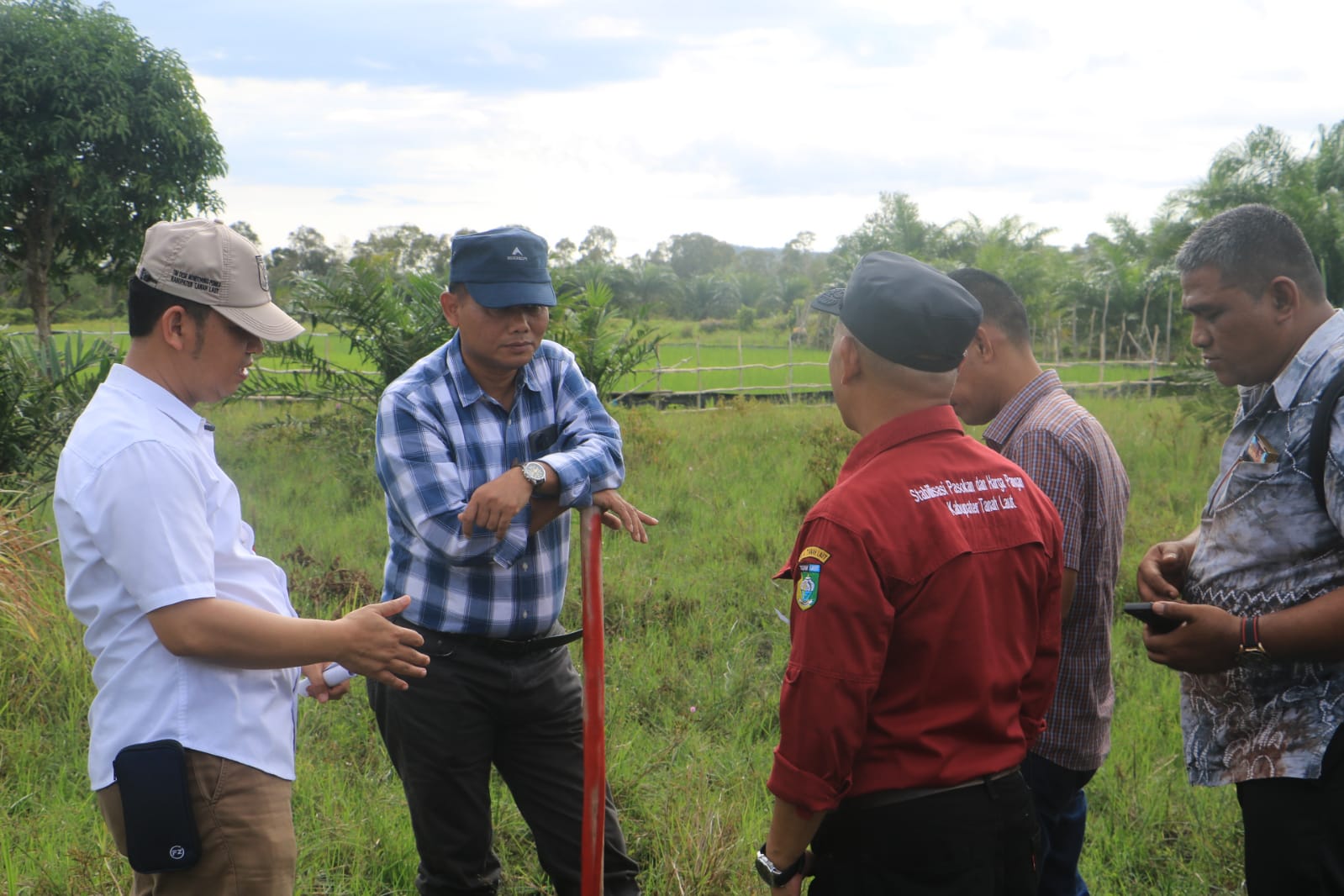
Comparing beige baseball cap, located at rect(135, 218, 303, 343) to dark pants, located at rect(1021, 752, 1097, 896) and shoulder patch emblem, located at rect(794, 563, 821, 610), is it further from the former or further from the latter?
dark pants, located at rect(1021, 752, 1097, 896)

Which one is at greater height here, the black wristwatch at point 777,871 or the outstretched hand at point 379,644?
the outstretched hand at point 379,644

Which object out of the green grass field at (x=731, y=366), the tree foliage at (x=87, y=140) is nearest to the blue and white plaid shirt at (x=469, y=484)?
the tree foliage at (x=87, y=140)

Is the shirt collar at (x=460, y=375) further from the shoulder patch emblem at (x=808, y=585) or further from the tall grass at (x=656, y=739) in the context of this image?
the tall grass at (x=656, y=739)

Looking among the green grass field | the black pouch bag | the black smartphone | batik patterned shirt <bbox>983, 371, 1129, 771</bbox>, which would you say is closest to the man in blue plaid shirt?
the black pouch bag

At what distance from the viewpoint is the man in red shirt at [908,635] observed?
5.86ft

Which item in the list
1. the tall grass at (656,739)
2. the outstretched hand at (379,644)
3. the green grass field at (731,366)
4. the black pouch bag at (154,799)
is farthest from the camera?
the green grass field at (731,366)

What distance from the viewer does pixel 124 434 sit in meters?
1.87

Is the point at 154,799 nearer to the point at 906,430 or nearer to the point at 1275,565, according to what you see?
the point at 906,430

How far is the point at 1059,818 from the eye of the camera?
2.81m

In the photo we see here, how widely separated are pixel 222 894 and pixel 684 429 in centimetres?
1069

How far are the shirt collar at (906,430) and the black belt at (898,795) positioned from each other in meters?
0.58

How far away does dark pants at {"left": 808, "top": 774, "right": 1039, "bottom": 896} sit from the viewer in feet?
6.11

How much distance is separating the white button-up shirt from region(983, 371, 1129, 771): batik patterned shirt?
1879 millimetres

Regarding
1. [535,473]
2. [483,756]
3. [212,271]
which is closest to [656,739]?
[483,756]
